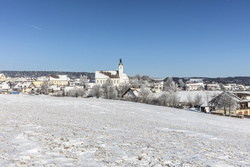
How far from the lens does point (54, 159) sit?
6.84m

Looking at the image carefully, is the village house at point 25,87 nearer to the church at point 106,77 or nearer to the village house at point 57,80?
the church at point 106,77

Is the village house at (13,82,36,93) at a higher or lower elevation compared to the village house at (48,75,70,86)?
lower

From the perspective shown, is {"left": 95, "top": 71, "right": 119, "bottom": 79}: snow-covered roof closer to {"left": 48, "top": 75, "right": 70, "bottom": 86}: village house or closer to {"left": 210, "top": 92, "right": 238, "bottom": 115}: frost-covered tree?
{"left": 48, "top": 75, "right": 70, "bottom": 86}: village house

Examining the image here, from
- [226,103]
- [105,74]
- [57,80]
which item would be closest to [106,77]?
[105,74]

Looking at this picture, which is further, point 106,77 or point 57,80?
point 57,80

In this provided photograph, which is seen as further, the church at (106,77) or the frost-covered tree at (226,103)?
the church at (106,77)

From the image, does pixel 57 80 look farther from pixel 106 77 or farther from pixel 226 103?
pixel 226 103

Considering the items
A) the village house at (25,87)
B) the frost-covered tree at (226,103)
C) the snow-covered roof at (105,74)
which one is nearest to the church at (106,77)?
the snow-covered roof at (105,74)

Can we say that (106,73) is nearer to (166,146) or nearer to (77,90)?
(77,90)

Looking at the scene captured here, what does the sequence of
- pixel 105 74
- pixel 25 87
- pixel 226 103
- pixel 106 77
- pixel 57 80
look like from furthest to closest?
pixel 57 80, pixel 105 74, pixel 106 77, pixel 25 87, pixel 226 103

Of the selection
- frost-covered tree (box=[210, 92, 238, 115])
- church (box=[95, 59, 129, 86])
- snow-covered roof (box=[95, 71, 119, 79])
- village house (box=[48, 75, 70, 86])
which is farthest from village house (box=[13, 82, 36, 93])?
frost-covered tree (box=[210, 92, 238, 115])

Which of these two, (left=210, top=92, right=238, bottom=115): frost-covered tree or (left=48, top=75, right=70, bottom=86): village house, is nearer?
(left=210, top=92, right=238, bottom=115): frost-covered tree

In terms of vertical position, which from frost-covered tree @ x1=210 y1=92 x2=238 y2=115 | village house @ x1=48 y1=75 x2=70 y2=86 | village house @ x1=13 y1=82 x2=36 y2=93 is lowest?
frost-covered tree @ x1=210 y1=92 x2=238 y2=115

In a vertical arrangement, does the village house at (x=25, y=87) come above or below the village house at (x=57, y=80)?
below
